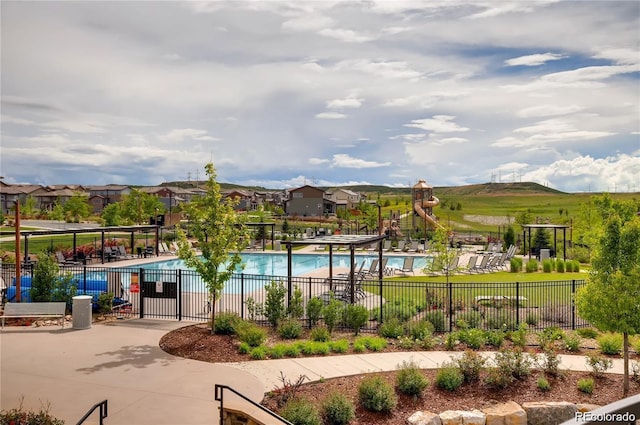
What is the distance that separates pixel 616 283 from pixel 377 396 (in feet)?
17.6

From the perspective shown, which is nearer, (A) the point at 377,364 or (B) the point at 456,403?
(B) the point at 456,403

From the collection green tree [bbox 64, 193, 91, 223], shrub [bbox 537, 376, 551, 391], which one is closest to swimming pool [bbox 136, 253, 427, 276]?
shrub [bbox 537, 376, 551, 391]

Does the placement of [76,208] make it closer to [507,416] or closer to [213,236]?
[213,236]

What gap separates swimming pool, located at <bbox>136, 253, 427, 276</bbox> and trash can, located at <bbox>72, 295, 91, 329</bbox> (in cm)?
1650

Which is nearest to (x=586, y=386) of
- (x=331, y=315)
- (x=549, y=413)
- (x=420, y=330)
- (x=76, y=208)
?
(x=549, y=413)

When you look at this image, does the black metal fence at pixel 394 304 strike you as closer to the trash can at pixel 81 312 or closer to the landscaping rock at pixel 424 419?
the trash can at pixel 81 312

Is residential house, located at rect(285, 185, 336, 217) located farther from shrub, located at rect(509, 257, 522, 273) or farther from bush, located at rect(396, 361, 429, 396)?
bush, located at rect(396, 361, 429, 396)

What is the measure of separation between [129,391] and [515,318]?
449 inches

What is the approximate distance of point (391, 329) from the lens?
1423 centimetres

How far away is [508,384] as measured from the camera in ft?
34.0

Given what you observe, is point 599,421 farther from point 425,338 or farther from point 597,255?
point 425,338

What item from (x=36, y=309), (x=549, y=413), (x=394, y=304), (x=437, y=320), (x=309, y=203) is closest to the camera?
(x=549, y=413)

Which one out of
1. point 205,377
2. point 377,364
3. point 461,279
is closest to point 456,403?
→ point 377,364

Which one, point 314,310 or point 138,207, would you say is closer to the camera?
point 314,310
